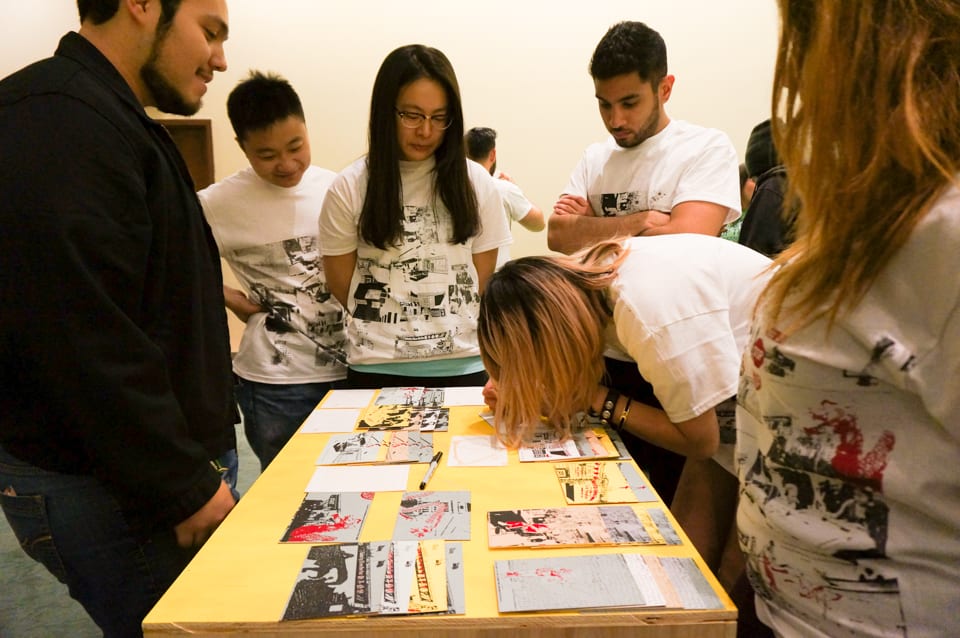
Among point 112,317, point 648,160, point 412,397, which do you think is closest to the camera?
point 112,317

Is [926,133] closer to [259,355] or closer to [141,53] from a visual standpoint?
[141,53]

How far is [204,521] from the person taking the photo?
94 cm

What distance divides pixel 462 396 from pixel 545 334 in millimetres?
407

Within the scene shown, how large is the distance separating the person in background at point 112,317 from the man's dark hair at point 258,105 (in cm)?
49

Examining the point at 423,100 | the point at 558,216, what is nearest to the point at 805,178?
the point at 423,100

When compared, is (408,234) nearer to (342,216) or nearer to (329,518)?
(342,216)

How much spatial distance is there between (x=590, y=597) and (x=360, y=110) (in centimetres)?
339

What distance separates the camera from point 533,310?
3.64 ft

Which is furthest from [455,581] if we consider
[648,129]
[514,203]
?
[514,203]

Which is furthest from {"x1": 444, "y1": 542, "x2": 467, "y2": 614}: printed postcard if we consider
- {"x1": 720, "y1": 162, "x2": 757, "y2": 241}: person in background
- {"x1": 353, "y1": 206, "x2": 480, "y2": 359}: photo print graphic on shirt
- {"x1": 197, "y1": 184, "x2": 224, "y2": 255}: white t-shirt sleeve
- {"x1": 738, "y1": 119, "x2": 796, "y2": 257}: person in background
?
{"x1": 720, "y1": 162, "x2": 757, "y2": 241}: person in background

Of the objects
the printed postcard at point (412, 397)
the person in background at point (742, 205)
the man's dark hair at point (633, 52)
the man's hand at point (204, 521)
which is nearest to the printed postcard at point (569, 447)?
the printed postcard at point (412, 397)

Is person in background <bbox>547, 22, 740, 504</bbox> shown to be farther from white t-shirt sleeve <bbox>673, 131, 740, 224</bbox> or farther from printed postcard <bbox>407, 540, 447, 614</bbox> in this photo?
printed postcard <bbox>407, 540, 447, 614</bbox>

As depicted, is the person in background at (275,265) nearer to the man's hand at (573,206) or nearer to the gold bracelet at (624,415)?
the man's hand at (573,206)

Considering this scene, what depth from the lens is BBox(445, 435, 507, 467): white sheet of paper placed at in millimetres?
1101
